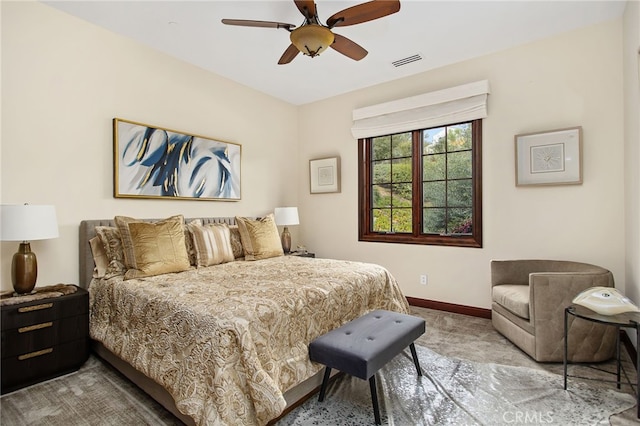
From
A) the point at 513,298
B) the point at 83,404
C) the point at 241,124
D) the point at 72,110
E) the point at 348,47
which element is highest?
the point at 348,47

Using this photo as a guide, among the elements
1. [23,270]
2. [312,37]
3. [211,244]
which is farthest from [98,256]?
[312,37]

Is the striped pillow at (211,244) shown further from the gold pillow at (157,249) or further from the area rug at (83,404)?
the area rug at (83,404)

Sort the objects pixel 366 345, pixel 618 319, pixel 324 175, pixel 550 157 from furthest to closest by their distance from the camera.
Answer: pixel 324 175, pixel 550 157, pixel 618 319, pixel 366 345

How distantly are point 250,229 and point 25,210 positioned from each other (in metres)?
1.89

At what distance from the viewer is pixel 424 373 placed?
235 centimetres

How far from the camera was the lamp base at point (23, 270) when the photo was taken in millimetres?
2297

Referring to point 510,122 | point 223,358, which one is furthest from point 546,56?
point 223,358

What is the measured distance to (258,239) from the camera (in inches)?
141

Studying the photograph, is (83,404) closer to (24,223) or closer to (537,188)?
(24,223)

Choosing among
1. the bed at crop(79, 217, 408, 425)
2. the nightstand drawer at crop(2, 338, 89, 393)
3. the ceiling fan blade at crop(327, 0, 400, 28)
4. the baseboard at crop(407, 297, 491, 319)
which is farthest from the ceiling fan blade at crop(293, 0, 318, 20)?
the baseboard at crop(407, 297, 491, 319)

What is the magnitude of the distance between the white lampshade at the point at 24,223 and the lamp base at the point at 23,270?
21 cm

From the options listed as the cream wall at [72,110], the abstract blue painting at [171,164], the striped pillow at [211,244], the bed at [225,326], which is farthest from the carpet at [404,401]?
the abstract blue painting at [171,164]

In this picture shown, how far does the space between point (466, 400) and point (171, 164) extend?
3.39 metres

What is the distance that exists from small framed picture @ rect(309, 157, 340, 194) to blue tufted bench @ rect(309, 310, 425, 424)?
272 cm
